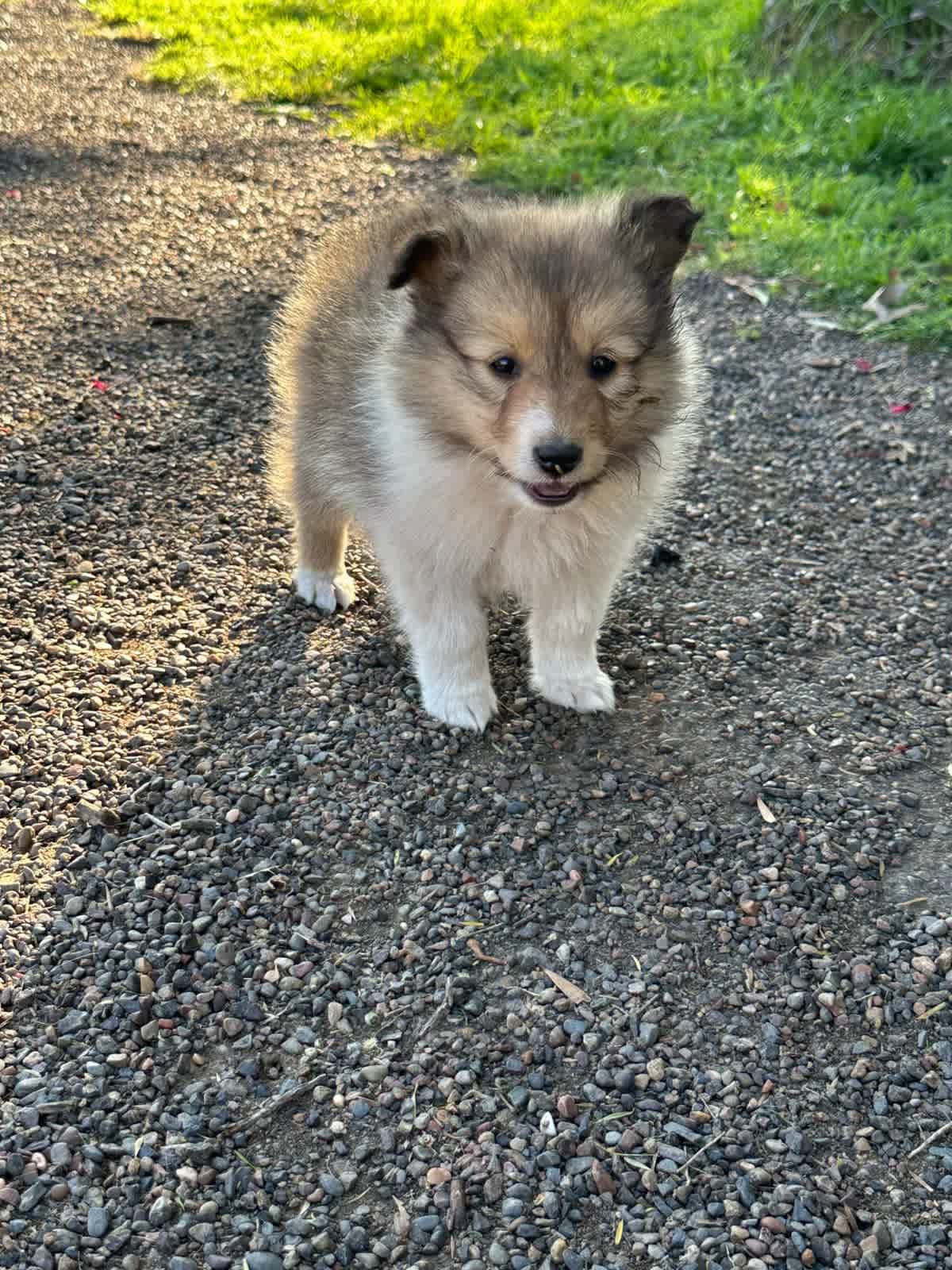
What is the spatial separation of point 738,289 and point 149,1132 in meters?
5.32

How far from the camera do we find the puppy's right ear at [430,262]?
3.07 m

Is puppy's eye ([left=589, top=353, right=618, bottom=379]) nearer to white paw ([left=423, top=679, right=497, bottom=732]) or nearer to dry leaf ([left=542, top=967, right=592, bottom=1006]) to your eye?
white paw ([left=423, top=679, right=497, bottom=732])

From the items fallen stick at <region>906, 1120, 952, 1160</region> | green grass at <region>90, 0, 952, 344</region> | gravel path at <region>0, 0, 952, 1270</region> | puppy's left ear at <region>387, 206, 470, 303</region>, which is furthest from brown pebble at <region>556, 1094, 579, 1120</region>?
green grass at <region>90, 0, 952, 344</region>

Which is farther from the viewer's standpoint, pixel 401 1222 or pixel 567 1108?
pixel 567 1108

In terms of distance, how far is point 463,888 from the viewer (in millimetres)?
3254

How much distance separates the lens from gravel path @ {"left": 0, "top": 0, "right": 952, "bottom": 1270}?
2.55 metres

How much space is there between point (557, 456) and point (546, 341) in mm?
288

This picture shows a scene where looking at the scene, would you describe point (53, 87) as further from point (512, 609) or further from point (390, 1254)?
point (390, 1254)

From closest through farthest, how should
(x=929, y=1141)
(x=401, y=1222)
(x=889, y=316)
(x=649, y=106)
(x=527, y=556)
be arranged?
(x=401, y=1222)
(x=929, y=1141)
(x=527, y=556)
(x=889, y=316)
(x=649, y=106)

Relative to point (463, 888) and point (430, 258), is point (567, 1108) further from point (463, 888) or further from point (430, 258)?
point (430, 258)

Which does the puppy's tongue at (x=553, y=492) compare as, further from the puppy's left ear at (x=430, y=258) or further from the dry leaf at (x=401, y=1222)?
the dry leaf at (x=401, y=1222)

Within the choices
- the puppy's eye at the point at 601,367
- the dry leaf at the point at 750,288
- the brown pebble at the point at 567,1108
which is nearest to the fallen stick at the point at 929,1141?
the brown pebble at the point at 567,1108

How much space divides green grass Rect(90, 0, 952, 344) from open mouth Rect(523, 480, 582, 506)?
3.52m

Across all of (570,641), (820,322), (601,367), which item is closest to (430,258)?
(601,367)
